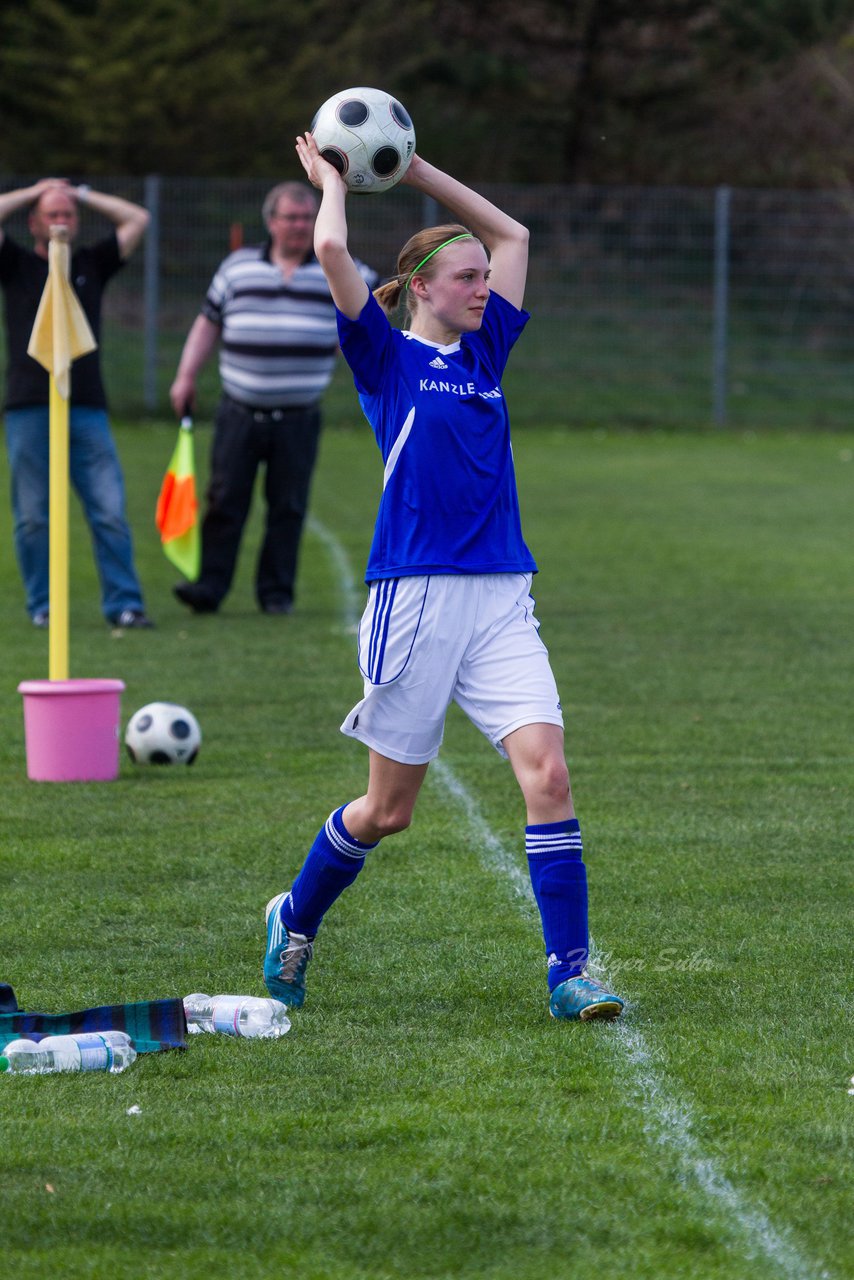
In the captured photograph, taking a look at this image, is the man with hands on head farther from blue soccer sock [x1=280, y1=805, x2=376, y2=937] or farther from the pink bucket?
blue soccer sock [x1=280, y1=805, x2=376, y2=937]

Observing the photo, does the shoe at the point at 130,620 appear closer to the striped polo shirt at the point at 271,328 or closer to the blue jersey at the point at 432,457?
the striped polo shirt at the point at 271,328

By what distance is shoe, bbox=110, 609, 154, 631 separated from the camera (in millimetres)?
10695

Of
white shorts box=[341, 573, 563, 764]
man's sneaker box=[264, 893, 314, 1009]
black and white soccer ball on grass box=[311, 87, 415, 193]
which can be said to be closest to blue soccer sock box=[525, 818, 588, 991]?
white shorts box=[341, 573, 563, 764]

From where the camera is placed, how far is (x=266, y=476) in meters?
11.2

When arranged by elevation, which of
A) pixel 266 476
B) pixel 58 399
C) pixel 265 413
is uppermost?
pixel 58 399

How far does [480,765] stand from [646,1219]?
422 cm

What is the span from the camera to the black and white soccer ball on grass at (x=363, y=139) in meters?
4.66

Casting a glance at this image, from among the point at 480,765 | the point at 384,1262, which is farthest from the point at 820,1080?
the point at 480,765

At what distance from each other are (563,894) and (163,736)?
319 cm

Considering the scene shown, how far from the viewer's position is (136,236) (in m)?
10.1

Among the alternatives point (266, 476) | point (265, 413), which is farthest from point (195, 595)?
point (265, 413)

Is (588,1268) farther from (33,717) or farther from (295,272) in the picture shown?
(295,272)

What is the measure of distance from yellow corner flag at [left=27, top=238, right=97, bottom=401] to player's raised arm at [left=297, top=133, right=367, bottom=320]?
264 centimetres

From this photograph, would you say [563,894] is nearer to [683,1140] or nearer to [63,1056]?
[683,1140]
